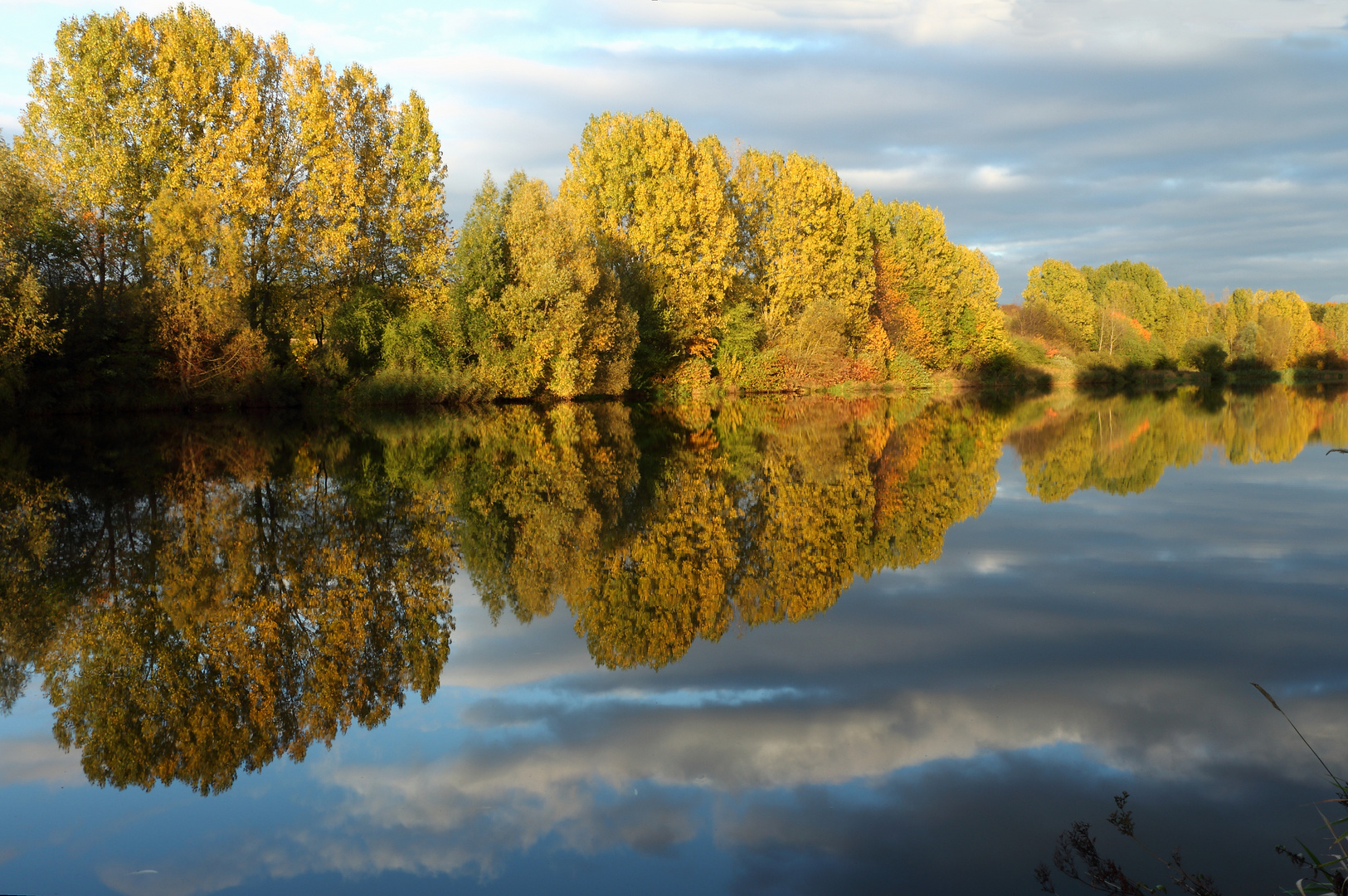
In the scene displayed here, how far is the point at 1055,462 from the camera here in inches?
599

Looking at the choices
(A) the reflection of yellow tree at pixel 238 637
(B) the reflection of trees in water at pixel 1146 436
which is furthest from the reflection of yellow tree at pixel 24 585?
(B) the reflection of trees in water at pixel 1146 436

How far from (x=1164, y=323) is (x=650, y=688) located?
303ft

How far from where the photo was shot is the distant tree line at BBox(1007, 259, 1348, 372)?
229ft

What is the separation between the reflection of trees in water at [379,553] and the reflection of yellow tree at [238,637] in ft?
0.06

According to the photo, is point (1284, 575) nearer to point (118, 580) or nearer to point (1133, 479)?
point (1133, 479)

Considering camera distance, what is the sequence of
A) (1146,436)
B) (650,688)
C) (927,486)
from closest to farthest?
(650,688) → (927,486) → (1146,436)

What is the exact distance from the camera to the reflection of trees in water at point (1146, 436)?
13.7m

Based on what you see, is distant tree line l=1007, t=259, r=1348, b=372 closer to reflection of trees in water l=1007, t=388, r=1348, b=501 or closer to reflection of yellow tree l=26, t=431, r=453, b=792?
reflection of trees in water l=1007, t=388, r=1348, b=501

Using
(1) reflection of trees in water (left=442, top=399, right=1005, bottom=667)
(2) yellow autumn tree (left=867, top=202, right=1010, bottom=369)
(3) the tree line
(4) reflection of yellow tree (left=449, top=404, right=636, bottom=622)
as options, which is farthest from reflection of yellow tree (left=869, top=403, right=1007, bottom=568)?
(2) yellow autumn tree (left=867, top=202, right=1010, bottom=369)

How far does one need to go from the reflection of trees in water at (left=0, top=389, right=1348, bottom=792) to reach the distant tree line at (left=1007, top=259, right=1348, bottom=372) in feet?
168

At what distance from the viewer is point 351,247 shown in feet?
105

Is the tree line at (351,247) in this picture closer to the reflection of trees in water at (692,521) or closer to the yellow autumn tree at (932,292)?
the yellow autumn tree at (932,292)

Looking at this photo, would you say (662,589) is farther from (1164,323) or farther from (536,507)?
(1164,323)

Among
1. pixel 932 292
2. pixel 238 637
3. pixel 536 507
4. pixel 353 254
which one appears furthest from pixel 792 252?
pixel 238 637
